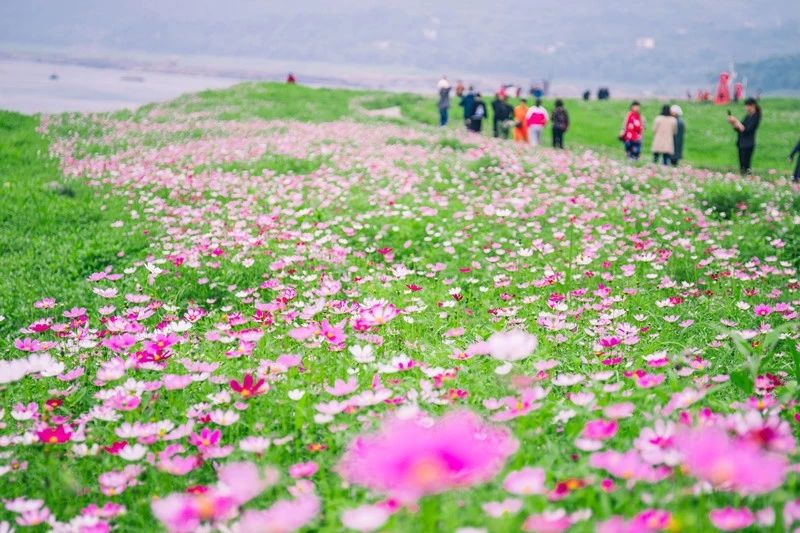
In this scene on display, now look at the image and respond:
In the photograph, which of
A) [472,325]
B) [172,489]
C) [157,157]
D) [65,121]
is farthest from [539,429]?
[65,121]

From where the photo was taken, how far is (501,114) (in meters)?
21.1

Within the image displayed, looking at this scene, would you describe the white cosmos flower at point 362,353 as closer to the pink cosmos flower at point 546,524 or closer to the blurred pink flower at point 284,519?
the pink cosmos flower at point 546,524

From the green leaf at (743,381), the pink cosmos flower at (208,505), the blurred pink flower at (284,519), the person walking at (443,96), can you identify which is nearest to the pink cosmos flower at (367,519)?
the blurred pink flower at (284,519)

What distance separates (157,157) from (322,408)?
37.8ft

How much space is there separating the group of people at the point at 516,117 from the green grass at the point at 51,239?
43.0 feet

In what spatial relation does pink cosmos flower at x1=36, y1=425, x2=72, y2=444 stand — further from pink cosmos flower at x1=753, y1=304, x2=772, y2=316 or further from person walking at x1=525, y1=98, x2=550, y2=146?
person walking at x1=525, y1=98, x2=550, y2=146

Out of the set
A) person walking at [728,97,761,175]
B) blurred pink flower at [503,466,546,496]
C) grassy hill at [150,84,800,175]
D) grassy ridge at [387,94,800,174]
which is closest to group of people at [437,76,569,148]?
grassy hill at [150,84,800,175]

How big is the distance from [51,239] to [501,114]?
16.4 meters

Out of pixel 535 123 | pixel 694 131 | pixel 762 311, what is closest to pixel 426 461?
pixel 762 311

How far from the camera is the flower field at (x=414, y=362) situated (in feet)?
5.54

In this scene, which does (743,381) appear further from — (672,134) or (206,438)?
(672,134)

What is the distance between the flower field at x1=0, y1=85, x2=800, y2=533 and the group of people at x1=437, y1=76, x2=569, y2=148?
346 inches

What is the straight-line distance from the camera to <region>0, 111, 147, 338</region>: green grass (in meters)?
5.54

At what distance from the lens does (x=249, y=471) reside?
1537 mm
